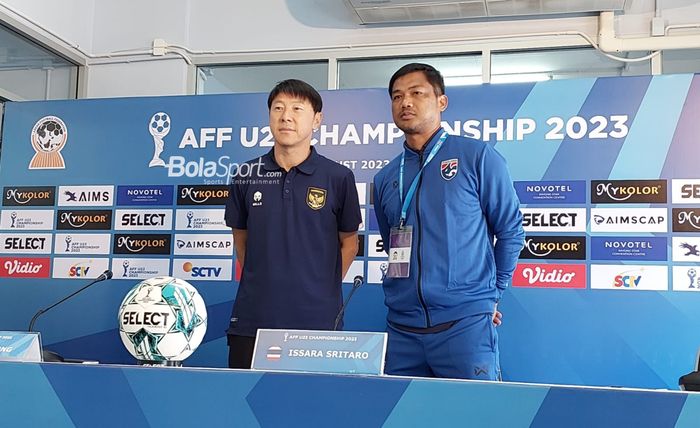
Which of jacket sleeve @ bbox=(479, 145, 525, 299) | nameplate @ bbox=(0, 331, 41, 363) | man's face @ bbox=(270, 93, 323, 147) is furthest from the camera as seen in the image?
man's face @ bbox=(270, 93, 323, 147)

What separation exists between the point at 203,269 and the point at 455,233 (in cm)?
206

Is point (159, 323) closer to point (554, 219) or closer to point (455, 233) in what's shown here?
point (455, 233)

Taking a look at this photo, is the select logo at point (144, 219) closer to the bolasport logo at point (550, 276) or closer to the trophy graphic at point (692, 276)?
the bolasport logo at point (550, 276)

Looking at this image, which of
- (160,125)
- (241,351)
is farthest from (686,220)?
(160,125)

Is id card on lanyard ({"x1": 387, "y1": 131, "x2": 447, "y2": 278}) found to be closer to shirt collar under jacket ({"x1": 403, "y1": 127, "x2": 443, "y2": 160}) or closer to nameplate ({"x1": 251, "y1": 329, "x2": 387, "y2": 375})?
shirt collar under jacket ({"x1": 403, "y1": 127, "x2": 443, "y2": 160})

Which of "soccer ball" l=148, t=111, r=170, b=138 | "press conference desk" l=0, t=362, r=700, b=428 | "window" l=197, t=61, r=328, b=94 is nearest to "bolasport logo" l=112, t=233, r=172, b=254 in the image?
"soccer ball" l=148, t=111, r=170, b=138

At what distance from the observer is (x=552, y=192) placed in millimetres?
3320

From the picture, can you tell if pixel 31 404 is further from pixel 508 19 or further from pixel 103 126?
pixel 508 19

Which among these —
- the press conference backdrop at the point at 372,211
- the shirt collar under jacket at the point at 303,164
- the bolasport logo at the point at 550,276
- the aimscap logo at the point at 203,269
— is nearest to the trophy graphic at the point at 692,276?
the press conference backdrop at the point at 372,211

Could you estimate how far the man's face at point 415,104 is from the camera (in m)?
2.02

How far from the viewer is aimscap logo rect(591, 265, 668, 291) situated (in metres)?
3.16

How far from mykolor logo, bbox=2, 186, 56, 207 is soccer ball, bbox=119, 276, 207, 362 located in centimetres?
278

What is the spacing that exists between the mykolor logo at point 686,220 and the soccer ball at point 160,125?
2.57m

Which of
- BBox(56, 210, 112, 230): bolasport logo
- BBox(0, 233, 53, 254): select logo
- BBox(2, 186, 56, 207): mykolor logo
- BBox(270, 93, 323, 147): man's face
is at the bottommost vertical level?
BBox(0, 233, 53, 254): select logo
